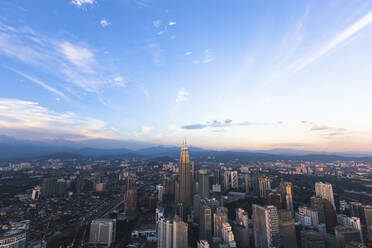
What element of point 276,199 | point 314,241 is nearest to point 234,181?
point 276,199

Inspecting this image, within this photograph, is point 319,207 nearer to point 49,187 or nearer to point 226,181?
point 226,181

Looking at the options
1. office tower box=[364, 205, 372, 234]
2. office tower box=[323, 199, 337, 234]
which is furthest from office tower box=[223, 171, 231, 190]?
office tower box=[364, 205, 372, 234]

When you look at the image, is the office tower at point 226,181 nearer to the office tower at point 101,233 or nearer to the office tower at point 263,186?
the office tower at point 263,186

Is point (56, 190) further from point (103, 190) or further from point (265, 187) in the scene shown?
point (265, 187)

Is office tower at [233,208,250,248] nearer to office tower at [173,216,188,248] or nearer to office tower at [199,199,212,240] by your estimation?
office tower at [199,199,212,240]

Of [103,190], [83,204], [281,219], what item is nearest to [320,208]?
[281,219]

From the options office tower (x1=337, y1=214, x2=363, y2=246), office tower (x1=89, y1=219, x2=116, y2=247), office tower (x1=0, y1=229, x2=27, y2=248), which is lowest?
office tower (x1=89, y1=219, x2=116, y2=247)
